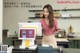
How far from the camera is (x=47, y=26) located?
4.41 m

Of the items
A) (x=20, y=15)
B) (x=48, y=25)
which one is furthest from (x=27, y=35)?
(x=20, y=15)

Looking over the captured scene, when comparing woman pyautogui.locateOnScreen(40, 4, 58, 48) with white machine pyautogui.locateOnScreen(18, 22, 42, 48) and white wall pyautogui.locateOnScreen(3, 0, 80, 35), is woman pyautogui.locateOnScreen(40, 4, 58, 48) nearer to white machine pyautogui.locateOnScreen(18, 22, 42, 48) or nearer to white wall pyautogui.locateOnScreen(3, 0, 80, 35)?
white machine pyautogui.locateOnScreen(18, 22, 42, 48)

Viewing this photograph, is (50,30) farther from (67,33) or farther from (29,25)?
(67,33)

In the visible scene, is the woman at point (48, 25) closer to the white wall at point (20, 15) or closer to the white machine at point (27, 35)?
the white machine at point (27, 35)

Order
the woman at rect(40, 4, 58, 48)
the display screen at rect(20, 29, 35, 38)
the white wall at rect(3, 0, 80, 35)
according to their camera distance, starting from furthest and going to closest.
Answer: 1. the white wall at rect(3, 0, 80, 35)
2. the woman at rect(40, 4, 58, 48)
3. the display screen at rect(20, 29, 35, 38)

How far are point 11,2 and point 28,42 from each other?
3.81 metres

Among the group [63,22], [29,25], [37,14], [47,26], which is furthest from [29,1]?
[29,25]

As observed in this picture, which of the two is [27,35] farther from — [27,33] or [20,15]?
[20,15]

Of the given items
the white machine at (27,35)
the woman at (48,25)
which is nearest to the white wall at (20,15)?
the woman at (48,25)

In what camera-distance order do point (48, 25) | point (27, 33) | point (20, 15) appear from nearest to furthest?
1. point (27, 33)
2. point (48, 25)
3. point (20, 15)

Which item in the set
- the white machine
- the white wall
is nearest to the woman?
the white machine

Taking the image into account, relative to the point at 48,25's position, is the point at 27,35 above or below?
below

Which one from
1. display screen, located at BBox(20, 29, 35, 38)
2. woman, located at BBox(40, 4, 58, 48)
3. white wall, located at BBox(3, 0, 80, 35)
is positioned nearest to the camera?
display screen, located at BBox(20, 29, 35, 38)

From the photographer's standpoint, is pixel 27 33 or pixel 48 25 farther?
pixel 48 25
